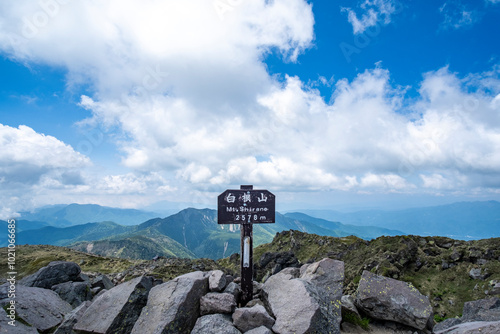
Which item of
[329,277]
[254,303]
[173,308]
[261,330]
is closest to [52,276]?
[173,308]

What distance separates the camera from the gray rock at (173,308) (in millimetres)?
10185

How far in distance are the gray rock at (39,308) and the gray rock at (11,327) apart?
2.28 feet

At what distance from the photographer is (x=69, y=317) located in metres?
11.9

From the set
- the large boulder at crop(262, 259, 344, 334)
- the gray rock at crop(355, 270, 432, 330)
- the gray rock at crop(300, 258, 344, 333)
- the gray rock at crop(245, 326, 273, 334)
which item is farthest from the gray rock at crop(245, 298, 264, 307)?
the gray rock at crop(355, 270, 432, 330)

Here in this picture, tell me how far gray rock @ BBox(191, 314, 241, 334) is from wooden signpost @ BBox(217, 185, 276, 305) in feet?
8.54

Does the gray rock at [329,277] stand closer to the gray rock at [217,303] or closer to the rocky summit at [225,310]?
the rocky summit at [225,310]

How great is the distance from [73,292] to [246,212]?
13876 mm

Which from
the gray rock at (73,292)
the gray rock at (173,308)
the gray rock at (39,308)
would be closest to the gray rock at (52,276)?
the gray rock at (73,292)

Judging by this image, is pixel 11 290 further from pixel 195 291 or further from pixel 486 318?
pixel 486 318

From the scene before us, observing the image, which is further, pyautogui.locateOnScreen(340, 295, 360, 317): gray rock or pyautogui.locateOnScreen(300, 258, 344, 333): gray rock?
pyautogui.locateOnScreen(300, 258, 344, 333): gray rock

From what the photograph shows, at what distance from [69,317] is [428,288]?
42.3 meters

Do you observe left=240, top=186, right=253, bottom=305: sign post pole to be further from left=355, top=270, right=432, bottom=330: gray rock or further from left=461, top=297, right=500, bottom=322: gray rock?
left=461, top=297, right=500, bottom=322: gray rock

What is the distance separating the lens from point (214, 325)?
10.3 metres

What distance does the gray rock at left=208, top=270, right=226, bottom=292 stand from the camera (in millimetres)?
12378
